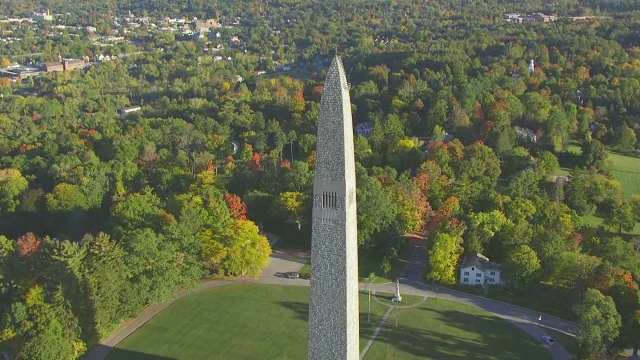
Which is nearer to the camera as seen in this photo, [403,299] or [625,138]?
[403,299]

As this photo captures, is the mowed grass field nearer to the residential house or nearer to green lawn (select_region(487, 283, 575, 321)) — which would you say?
green lawn (select_region(487, 283, 575, 321))

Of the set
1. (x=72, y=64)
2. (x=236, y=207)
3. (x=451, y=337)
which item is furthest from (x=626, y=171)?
(x=72, y=64)

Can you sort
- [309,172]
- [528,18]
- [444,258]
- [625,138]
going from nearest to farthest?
[444,258]
[309,172]
[625,138]
[528,18]

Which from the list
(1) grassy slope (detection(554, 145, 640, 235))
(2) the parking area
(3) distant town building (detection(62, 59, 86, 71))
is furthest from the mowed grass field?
(3) distant town building (detection(62, 59, 86, 71))

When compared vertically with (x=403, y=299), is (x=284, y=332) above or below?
below

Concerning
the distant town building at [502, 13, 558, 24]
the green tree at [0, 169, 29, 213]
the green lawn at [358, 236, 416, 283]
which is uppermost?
the distant town building at [502, 13, 558, 24]

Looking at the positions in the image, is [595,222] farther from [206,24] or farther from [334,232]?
[206,24]
